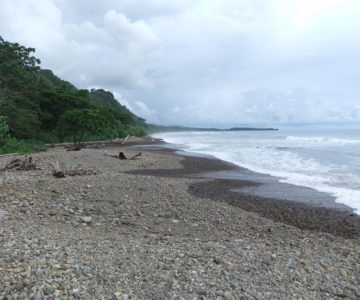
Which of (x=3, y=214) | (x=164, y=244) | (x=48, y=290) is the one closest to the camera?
(x=48, y=290)

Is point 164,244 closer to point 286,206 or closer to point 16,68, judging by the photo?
point 286,206

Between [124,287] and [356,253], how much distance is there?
3.92 meters

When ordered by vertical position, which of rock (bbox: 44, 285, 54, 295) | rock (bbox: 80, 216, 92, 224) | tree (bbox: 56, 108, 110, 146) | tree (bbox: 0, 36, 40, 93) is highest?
tree (bbox: 0, 36, 40, 93)

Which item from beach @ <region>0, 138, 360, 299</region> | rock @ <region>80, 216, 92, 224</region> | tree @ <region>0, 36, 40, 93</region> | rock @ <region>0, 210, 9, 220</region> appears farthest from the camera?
tree @ <region>0, 36, 40, 93</region>

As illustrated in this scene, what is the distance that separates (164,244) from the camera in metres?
4.98

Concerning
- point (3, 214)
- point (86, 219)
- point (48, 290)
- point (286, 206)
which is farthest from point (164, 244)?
point (286, 206)

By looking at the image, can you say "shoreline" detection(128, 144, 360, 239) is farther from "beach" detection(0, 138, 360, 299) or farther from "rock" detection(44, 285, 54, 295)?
"rock" detection(44, 285, 54, 295)

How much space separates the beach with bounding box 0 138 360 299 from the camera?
3400 millimetres

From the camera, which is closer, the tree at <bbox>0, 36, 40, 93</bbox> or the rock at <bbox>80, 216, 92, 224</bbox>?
the rock at <bbox>80, 216, 92, 224</bbox>

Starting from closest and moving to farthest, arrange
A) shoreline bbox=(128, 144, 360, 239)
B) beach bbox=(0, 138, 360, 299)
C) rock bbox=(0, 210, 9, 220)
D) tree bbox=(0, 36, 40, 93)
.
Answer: beach bbox=(0, 138, 360, 299)
rock bbox=(0, 210, 9, 220)
shoreline bbox=(128, 144, 360, 239)
tree bbox=(0, 36, 40, 93)

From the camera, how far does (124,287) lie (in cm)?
336

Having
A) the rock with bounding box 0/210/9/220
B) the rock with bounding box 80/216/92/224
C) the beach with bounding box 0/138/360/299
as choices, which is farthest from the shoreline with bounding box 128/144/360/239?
the rock with bounding box 0/210/9/220

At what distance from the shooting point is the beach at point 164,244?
11.2 feet

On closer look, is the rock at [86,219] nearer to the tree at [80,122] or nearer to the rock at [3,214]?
the rock at [3,214]
